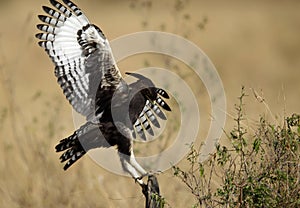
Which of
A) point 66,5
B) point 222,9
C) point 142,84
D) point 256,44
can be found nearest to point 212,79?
point 142,84

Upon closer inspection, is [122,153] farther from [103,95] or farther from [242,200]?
[242,200]

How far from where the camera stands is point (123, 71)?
43.8 feet

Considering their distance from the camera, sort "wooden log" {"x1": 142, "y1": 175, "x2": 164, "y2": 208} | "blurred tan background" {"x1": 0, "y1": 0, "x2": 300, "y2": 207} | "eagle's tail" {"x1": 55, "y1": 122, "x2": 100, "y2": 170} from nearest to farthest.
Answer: "wooden log" {"x1": 142, "y1": 175, "x2": 164, "y2": 208}
"eagle's tail" {"x1": 55, "y1": 122, "x2": 100, "y2": 170}
"blurred tan background" {"x1": 0, "y1": 0, "x2": 300, "y2": 207}

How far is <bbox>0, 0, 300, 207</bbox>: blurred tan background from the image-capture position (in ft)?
23.7

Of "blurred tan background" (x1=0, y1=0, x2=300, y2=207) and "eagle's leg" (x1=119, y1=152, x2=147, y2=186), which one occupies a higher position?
"blurred tan background" (x1=0, y1=0, x2=300, y2=207)

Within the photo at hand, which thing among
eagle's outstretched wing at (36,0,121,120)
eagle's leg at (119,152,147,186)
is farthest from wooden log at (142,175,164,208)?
eagle's outstretched wing at (36,0,121,120)

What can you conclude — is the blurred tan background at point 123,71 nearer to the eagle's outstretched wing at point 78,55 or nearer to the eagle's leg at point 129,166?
the eagle's leg at point 129,166

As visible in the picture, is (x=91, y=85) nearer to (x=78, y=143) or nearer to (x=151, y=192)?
(x=78, y=143)

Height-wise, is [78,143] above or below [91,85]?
below

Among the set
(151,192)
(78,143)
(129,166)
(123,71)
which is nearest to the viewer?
(151,192)

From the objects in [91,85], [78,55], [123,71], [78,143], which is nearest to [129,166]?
[78,143]

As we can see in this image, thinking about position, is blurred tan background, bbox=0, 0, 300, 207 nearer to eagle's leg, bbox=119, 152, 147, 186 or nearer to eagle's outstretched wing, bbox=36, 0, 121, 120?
eagle's leg, bbox=119, 152, 147, 186

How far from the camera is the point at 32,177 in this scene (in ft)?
24.5

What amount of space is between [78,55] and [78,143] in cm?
65
